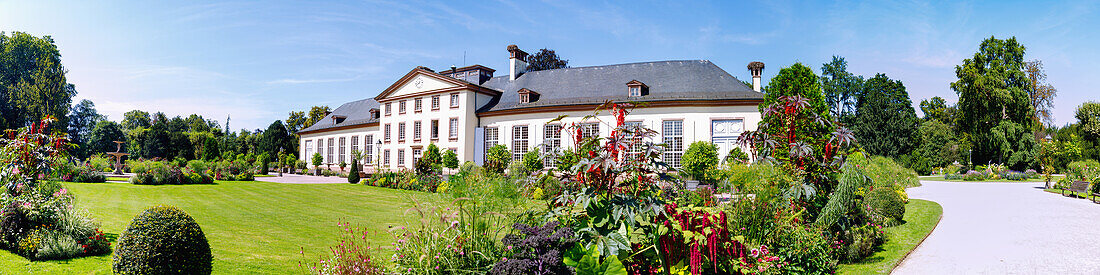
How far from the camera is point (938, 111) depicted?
52.3 metres

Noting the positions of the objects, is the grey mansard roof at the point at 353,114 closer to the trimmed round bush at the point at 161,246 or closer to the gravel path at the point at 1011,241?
the trimmed round bush at the point at 161,246

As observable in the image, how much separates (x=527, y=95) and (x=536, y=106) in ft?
4.48

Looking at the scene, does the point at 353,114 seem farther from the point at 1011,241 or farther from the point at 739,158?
the point at 1011,241

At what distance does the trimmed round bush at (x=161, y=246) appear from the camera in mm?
4816

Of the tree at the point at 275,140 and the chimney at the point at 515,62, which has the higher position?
the chimney at the point at 515,62

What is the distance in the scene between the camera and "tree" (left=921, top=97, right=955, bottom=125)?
51.0 meters

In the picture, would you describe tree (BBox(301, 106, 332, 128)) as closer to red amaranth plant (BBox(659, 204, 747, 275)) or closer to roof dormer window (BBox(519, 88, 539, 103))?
roof dormer window (BBox(519, 88, 539, 103))

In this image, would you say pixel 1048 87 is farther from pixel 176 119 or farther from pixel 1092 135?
pixel 176 119

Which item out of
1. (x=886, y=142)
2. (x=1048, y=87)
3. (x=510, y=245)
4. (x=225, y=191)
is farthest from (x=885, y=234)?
(x=1048, y=87)

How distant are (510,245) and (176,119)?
83244 mm

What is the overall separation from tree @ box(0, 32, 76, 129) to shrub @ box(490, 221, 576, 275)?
52.7 meters

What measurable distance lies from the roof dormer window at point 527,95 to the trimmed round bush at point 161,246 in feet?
77.9

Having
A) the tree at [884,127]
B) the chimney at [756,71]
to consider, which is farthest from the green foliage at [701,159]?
the tree at [884,127]

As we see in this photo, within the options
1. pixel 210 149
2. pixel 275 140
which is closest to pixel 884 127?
pixel 275 140
